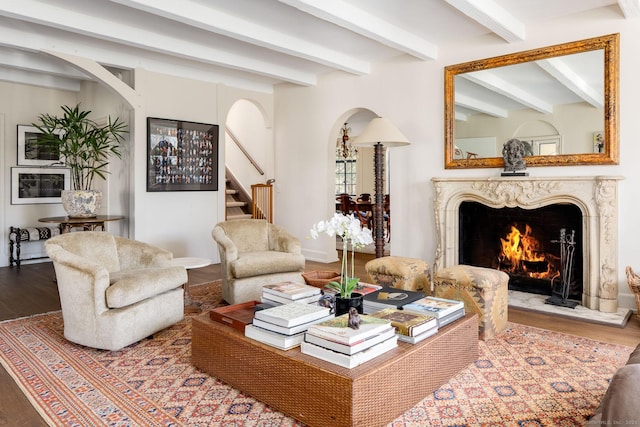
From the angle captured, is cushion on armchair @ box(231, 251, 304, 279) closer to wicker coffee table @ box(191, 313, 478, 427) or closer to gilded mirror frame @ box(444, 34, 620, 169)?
wicker coffee table @ box(191, 313, 478, 427)

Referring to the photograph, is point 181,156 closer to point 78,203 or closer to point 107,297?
point 78,203

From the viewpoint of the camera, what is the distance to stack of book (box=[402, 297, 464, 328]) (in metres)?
2.41

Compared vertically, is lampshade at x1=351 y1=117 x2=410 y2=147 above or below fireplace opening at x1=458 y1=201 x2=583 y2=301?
above

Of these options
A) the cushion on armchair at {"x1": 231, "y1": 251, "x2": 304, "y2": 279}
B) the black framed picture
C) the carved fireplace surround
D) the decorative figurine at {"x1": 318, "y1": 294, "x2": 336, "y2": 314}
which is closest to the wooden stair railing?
the black framed picture

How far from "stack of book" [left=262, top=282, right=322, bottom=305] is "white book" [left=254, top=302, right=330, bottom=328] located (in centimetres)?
17

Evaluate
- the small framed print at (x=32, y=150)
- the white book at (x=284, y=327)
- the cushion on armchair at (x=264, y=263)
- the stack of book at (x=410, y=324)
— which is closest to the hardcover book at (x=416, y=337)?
the stack of book at (x=410, y=324)

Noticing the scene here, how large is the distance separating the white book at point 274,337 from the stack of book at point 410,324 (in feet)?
1.49

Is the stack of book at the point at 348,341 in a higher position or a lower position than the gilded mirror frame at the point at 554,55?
lower

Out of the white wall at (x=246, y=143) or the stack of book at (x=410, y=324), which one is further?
the white wall at (x=246, y=143)

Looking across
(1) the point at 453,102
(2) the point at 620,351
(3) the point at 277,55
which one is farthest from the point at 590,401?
(3) the point at 277,55

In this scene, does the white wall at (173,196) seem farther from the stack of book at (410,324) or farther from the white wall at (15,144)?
the stack of book at (410,324)

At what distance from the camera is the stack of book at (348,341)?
74.5 inches

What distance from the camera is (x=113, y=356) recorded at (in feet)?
9.36

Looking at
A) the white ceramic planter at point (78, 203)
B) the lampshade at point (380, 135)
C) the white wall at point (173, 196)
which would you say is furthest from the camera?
the white wall at point (173, 196)
